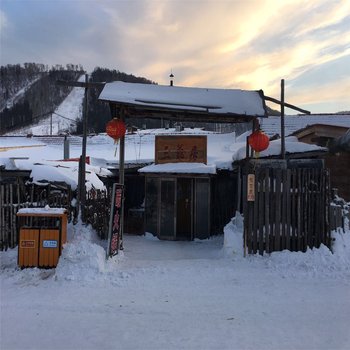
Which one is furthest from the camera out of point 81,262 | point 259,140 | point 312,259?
point 259,140

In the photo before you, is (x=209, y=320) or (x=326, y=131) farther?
(x=326, y=131)

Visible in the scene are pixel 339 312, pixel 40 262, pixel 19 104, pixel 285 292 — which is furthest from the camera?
pixel 19 104

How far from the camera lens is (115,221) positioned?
8641 millimetres

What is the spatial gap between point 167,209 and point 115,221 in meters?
4.94

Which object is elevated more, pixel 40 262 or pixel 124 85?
pixel 124 85

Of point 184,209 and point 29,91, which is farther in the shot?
point 29,91

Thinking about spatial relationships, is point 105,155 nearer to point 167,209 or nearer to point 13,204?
point 167,209

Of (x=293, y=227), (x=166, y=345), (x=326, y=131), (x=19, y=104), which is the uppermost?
(x=19, y=104)

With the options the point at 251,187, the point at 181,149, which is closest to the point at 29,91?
the point at 181,149

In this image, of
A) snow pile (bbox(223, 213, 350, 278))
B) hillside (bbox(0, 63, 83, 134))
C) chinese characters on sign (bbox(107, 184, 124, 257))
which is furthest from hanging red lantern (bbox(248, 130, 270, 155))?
hillside (bbox(0, 63, 83, 134))

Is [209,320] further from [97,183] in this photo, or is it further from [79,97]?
[79,97]

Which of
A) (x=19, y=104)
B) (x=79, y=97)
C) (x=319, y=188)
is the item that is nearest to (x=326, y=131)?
(x=319, y=188)

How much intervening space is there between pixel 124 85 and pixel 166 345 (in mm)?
6628

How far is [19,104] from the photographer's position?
321ft
